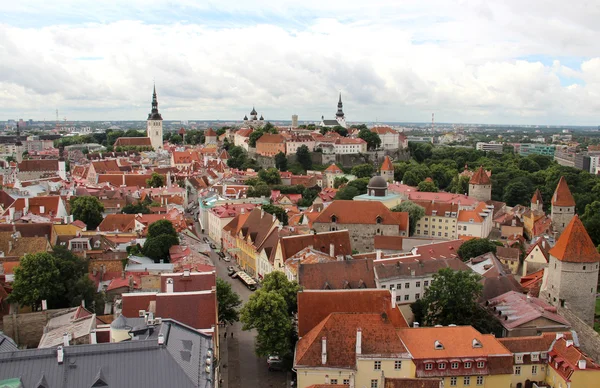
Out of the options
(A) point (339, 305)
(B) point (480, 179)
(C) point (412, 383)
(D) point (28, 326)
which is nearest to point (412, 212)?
(B) point (480, 179)

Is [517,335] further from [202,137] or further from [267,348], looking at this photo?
[202,137]

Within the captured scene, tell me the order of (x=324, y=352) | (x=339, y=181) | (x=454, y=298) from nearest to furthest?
(x=324, y=352) < (x=454, y=298) < (x=339, y=181)

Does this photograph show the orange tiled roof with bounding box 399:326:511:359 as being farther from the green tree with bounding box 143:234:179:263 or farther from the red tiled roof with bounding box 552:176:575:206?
the red tiled roof with bounding box 552:176:575:206

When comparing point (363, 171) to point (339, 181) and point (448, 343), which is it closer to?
point (339, 181)

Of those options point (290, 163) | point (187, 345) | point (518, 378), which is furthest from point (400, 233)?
point (290, 163)

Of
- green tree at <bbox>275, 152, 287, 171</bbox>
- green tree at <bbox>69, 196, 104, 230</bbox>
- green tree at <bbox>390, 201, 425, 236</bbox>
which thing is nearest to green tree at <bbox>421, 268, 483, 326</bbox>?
green tree at <bbox>390, 201, 425, 236</bbox>
